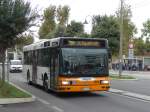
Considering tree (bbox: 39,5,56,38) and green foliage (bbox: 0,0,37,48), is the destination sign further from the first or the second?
tree (bbox: 39,5,56,38)

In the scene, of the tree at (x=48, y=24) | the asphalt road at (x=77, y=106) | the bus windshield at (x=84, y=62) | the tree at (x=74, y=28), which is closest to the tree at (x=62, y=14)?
the tree at (x=48, y=24)

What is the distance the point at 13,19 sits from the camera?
1948 centimetres

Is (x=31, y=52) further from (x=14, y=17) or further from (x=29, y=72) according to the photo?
(x=14, y=17)

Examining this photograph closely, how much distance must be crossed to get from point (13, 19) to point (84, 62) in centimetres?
373

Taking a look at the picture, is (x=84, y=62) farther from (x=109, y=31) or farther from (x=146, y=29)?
(x=146, y=29)

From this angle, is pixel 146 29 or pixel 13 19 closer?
pixel 13 19

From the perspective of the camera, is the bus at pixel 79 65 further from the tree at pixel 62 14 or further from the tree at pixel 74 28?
the tree at pixel 62 14

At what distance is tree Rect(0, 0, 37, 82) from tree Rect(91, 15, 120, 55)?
101 feet

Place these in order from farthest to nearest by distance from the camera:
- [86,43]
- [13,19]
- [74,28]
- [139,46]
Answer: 1. [139,46]
2. [74,28]
3. [86,43]
4. [13,19]

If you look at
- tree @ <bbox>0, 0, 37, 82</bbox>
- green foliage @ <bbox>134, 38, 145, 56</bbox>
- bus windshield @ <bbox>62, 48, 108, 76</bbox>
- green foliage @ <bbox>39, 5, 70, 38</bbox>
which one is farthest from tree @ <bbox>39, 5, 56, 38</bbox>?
tree @ <bbox>0, 0, 37, 82</bbox>

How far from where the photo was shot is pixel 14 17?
19578mm

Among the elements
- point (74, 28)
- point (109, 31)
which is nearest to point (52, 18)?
point (74, 28)

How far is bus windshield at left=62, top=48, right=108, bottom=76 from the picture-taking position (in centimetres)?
2045

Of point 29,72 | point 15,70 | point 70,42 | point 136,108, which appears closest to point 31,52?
point 29,72
